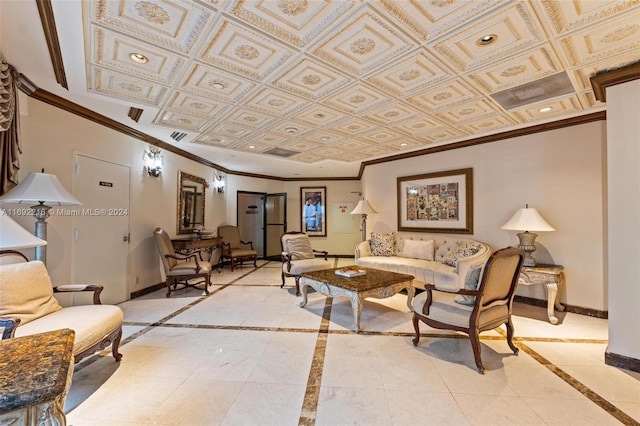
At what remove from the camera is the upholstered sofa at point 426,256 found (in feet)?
12.7

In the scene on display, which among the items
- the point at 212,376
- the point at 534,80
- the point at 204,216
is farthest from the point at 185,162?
the point at 534,80

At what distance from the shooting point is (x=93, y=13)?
1755 millimetres

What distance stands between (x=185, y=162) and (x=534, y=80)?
5.63 m

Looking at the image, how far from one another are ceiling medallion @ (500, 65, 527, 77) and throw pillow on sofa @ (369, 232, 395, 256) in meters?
3.31

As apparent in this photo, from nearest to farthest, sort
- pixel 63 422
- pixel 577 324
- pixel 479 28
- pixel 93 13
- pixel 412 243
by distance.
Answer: pixel 63 422 → pixel 93 13 → pixel 479 28 → pixel 577 324 → pixel 412 243

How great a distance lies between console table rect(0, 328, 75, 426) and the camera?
0.88 meters

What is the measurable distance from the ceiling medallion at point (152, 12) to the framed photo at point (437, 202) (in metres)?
4.52

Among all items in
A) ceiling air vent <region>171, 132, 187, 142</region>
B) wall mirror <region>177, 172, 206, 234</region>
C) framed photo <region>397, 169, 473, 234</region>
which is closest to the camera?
ceiling air vent <region>171, 132, 187, 142</region>

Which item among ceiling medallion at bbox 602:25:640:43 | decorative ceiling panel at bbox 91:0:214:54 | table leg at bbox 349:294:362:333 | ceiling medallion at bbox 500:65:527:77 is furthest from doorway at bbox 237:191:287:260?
ceiling medallion at bbox 602:25:640:43

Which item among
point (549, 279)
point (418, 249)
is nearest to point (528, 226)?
point (549, 279)

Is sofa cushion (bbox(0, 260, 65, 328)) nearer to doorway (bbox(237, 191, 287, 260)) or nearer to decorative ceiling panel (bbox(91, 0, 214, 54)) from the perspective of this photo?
decorative ceiling panel (bbox(91, 0, 214, 54))

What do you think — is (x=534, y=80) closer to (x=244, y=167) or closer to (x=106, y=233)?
(x=106, y=233)

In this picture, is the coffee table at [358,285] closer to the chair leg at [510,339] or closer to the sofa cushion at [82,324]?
the chair leg at [510,339]

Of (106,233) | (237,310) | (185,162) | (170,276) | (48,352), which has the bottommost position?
(237,310)
